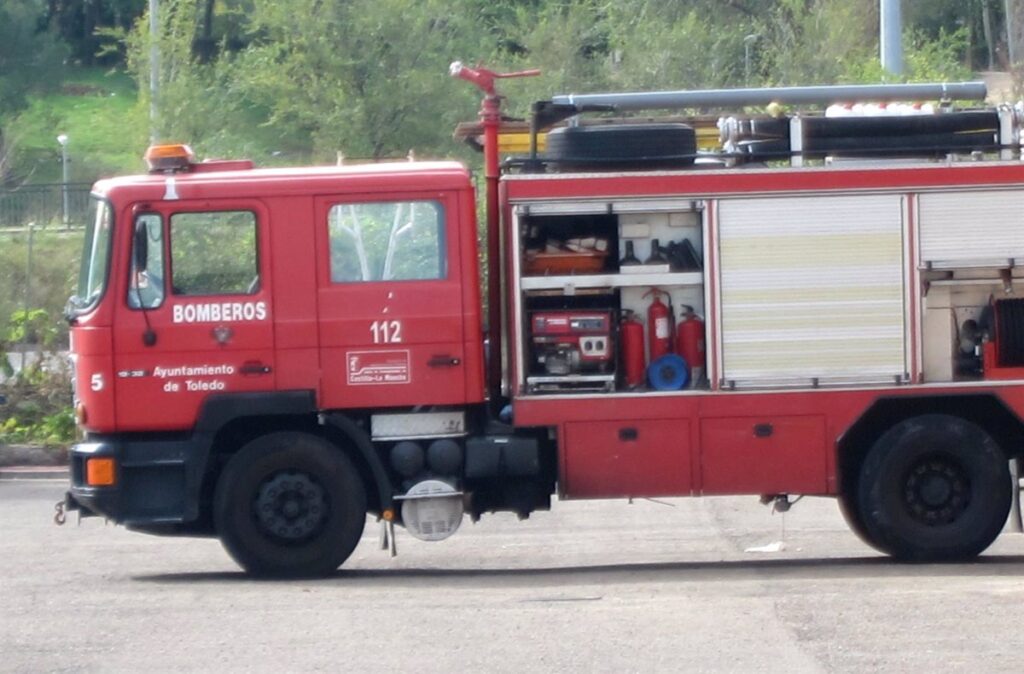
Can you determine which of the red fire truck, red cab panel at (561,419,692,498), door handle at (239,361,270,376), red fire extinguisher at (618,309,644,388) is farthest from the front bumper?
red fire extinguisher at (618,309,644,388)

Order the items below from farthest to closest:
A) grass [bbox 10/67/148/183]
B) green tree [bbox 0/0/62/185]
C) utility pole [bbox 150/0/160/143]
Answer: green tree [bbox 0/0/62/185] → grass [bbox 10/67/148/183] → utility pole [bbox 150/0/160/143]

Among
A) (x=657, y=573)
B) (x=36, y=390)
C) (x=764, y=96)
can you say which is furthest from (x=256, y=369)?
(x=36, y=390)

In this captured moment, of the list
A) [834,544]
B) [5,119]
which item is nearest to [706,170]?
[834,544]

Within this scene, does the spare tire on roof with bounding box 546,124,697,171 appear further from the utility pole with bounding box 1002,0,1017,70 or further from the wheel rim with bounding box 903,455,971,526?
the utility pole with bounding box 1002,0,1017,70

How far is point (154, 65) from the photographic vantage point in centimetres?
2517

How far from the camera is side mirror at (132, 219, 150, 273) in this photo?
33.2ft

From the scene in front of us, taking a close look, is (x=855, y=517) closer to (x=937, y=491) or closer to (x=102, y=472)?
(x=937, y=491)

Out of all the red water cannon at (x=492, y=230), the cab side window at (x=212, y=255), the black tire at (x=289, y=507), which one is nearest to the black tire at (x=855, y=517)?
the red water cannon at (x=492, y=230)

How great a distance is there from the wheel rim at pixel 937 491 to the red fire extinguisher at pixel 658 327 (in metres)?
1.80

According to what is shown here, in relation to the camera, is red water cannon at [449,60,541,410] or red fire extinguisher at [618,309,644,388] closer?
red fire extinguisher at [618,309,644,388]

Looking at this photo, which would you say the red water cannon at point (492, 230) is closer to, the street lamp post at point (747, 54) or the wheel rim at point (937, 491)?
the wheel rim at point (937, 491)

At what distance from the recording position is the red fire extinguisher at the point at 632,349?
10.4 m

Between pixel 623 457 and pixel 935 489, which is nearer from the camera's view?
pixel 623 457

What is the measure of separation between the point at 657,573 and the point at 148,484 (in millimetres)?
3336
